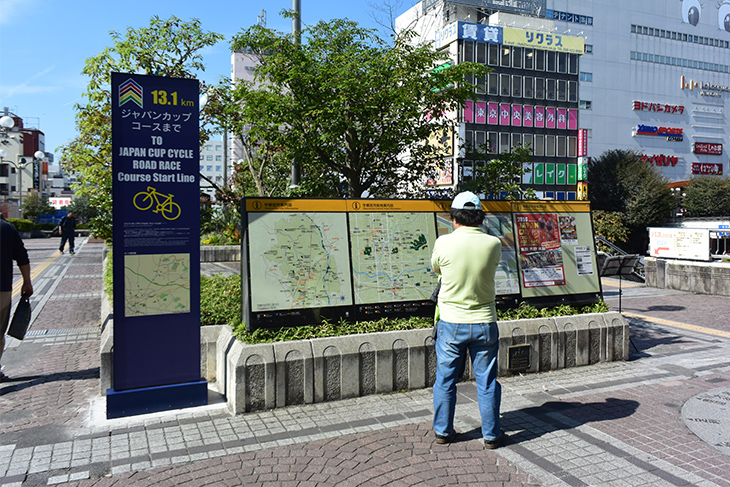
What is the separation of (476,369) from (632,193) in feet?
179

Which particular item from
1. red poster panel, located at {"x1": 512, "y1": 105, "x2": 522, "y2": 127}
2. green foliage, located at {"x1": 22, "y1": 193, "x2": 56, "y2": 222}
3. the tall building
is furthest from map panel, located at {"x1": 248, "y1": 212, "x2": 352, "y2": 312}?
green foliage, located at {"x1": 22, "y1": 193, "x2": 56, "y2": 222}

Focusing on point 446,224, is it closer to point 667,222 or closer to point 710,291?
point 710,291

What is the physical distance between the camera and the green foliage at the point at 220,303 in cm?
683

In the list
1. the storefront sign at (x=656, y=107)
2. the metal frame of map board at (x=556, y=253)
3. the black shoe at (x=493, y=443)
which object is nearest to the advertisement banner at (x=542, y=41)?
the storefront sign at (x=656, y=107)

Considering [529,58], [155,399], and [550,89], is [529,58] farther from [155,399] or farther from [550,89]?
[155,399]

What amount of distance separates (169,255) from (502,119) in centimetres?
5652

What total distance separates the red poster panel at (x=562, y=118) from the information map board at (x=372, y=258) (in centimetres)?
5765

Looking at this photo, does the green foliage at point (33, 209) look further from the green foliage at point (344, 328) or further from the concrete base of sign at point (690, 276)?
the green foliage at point (344, 328)

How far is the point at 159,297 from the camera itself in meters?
5.64

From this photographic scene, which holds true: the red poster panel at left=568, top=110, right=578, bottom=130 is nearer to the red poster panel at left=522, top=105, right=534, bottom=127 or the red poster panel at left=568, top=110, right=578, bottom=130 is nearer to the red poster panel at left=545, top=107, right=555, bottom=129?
the red poster panel at left=545, top=107, right=555, bottom=129

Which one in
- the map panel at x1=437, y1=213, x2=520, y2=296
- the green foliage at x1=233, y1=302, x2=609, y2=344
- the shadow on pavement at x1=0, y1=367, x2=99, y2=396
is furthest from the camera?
the map panel at x1=437, y1=213, x2=520, y2=296

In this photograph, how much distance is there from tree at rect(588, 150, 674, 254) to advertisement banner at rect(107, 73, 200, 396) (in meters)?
51.7

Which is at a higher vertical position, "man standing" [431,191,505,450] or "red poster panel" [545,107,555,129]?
"red poster panel" [545,107,555,129]

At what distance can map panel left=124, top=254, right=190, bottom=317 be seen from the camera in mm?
5527
